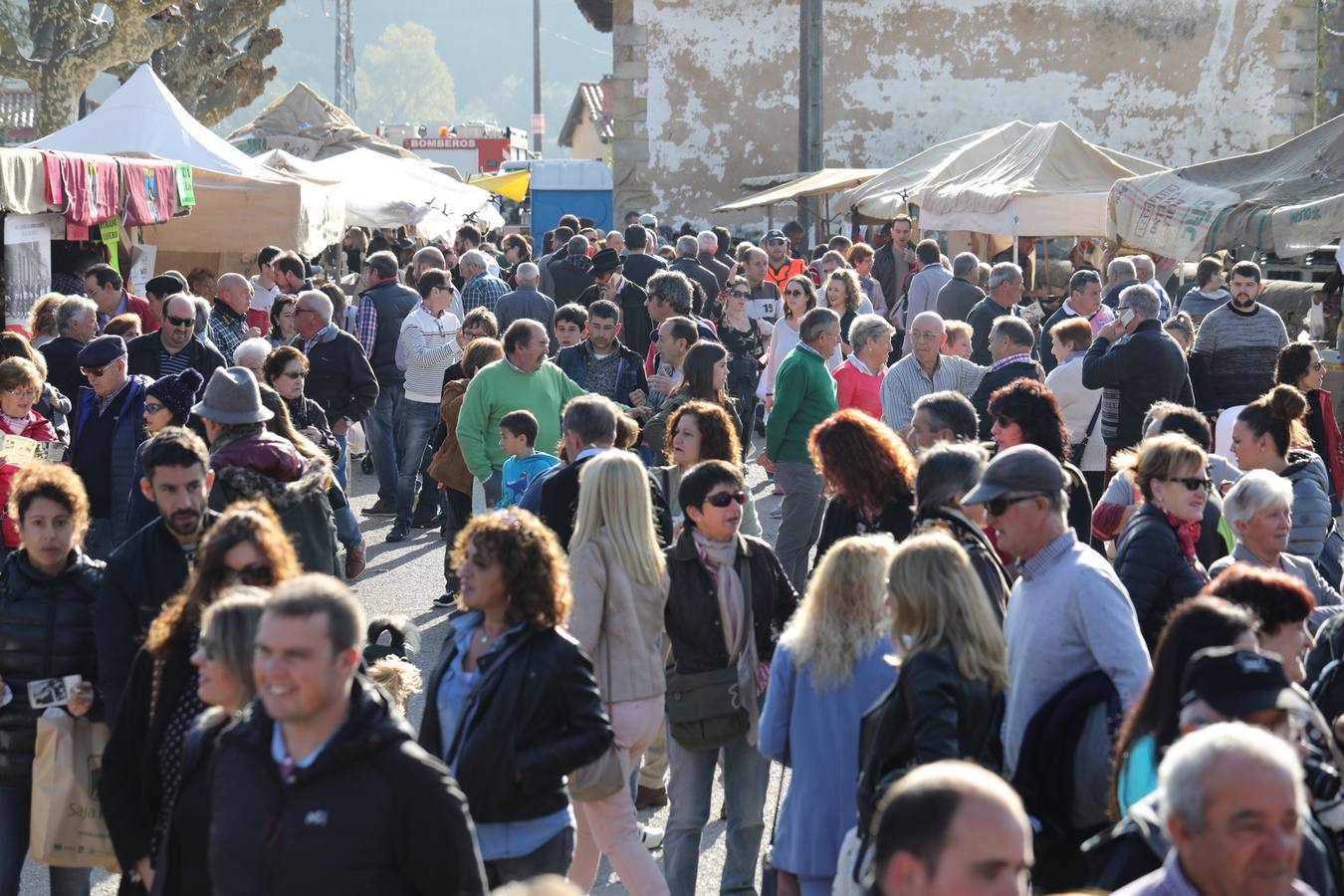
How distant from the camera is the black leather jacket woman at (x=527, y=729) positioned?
427 centimetres

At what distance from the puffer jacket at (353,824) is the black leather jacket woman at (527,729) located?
36.9 inches

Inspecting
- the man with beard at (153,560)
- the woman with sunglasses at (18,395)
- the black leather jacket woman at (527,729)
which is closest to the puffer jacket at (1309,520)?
the black leather jacket woman at (527,729)

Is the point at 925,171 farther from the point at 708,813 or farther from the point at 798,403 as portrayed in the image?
the point at 708,813

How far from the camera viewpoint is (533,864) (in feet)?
14.4

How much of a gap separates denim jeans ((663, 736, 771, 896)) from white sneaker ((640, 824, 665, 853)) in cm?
72

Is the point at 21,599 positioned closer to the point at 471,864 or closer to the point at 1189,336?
the point at 471,864

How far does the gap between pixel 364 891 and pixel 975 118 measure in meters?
31.3

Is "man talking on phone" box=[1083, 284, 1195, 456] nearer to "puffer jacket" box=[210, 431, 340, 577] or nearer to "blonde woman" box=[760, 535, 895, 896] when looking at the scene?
"puffer jacket" box=[210, 431, 340, 577]

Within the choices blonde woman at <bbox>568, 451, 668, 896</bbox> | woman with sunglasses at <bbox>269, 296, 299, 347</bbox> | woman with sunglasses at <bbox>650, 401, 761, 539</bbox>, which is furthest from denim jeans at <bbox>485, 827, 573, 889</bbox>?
woman with sunglasses at <bbox>269, 296, 299, 347</bbox>

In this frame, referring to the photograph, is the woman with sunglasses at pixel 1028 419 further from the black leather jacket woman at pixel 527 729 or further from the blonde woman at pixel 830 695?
the black leather jacket woman at pixel 527 729

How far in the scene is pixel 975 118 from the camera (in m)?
33.0

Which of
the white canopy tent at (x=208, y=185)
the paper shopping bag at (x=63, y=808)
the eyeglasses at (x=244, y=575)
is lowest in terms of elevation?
Result: the paper shopping bag at (x=63, y=808)

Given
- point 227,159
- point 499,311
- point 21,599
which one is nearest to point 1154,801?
point 21,599

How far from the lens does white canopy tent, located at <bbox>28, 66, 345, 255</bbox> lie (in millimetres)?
16359
